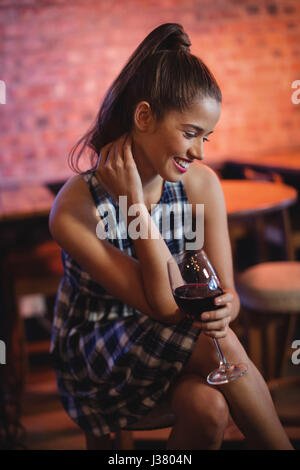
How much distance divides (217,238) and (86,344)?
44 centimetres

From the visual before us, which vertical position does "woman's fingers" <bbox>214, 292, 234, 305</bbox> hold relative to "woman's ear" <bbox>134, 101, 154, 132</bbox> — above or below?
below

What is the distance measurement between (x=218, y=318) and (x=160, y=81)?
0.58 metres

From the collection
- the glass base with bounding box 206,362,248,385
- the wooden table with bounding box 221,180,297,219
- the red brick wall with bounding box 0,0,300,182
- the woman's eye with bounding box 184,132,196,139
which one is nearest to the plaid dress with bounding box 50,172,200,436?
the glass base with bounding box 206,362,248,385

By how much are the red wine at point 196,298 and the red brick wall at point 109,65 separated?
3.09 m

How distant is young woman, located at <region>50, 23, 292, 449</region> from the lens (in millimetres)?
1133

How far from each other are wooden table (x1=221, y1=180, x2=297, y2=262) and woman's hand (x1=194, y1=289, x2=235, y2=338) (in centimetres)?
112

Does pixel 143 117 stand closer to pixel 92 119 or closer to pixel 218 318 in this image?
pixel 218 318

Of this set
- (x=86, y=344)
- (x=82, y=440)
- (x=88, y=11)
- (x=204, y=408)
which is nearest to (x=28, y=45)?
(x=88, y=11)

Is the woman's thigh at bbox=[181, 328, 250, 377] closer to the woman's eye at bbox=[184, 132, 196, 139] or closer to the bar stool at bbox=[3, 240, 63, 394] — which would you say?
→ the woman's eye at bbox=[184, 132, 196, 139]

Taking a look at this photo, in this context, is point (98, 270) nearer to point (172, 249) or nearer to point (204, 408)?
point (172, 249)

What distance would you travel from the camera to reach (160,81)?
1269 mm

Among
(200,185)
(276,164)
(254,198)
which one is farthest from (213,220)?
(276,164)

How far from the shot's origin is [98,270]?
1.28 metres

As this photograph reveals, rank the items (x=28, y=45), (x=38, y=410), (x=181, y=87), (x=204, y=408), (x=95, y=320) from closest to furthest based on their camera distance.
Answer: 1. (x=204, y=408)
2. (x=181, y=87)
3. (x=95, y=320)
4. (x=38, y=410)
5. (x=28, y=45)
